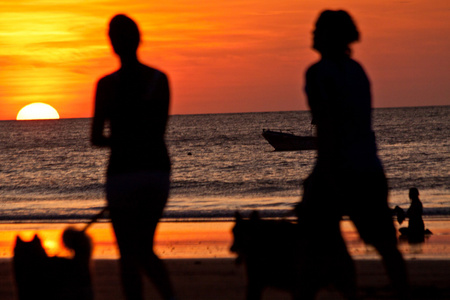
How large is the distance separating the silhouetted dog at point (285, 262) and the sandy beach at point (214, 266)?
252mm

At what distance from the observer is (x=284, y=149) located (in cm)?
5709

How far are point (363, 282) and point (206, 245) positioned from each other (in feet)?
13.1

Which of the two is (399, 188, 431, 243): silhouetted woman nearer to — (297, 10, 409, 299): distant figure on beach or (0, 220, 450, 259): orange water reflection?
(0, 220, 450, 259): orange water reflection

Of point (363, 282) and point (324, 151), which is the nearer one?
point (324, 151)

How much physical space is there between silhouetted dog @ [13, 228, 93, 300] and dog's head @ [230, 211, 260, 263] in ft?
2.77

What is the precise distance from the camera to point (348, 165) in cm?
329

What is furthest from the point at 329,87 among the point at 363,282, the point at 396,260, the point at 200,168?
the point at 200,168

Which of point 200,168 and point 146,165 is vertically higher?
A: point 146,165

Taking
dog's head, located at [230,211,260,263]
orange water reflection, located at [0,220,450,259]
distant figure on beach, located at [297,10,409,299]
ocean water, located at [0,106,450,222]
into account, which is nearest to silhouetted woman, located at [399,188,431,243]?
orange water reflection, located at [0,220,450,259]

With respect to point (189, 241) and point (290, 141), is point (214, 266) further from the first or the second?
point (290, 141)

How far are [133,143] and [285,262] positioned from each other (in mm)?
1061

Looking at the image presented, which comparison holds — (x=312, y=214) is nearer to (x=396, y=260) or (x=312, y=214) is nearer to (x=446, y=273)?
(x=396, y=260)

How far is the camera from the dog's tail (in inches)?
139

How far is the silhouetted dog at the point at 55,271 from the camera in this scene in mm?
3553
